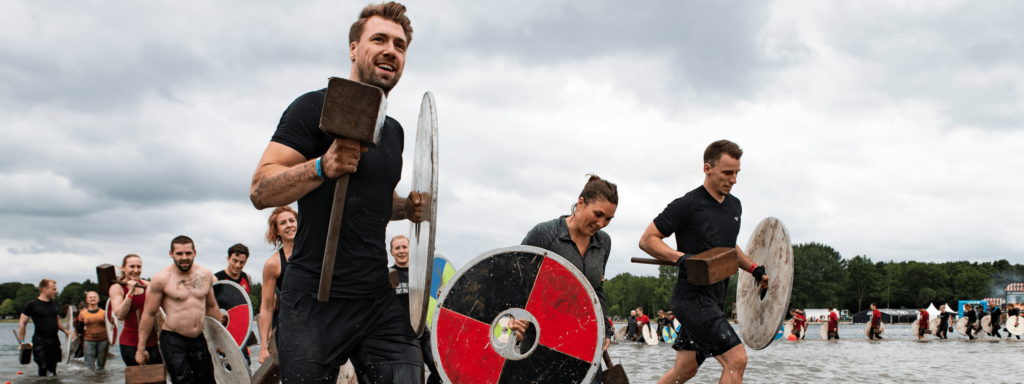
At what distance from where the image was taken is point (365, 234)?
2381 millimetres

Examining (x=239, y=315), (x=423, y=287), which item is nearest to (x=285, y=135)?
(x=423, y=287)

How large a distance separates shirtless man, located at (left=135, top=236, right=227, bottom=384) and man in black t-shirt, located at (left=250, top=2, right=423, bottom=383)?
160 inches

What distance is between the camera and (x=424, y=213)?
2.46m

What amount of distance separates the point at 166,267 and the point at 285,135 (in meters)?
4.87

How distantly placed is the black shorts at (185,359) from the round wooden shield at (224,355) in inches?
2.7

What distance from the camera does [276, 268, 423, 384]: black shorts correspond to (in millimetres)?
2318

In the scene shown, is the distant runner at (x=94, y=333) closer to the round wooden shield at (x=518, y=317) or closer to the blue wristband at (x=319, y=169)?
the round wooden shield at (x=518, y=317)

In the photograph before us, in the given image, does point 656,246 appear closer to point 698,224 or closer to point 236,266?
point 698,224

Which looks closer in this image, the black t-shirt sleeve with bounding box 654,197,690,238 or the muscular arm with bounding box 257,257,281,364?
the black t-shirt sleeve with bounding box 654,197,690,238

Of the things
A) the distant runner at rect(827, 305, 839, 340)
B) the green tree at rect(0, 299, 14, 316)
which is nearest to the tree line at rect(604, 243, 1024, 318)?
the distant runner at rect(827, 305, 839, 340)

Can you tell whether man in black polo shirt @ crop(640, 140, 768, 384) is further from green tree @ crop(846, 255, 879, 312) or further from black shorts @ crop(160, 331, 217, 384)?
green tree @ crop(846, 255, 879, 312)

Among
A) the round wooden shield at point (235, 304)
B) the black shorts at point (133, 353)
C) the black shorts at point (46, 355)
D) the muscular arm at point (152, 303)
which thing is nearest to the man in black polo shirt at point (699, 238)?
the muscular arm at point (152, 303)

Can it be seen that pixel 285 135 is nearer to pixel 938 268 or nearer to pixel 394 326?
pixel 394 326

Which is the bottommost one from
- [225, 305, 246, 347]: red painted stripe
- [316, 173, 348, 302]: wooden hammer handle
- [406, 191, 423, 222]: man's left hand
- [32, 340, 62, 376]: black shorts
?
[32, 340, 62, 376]: black shorts
